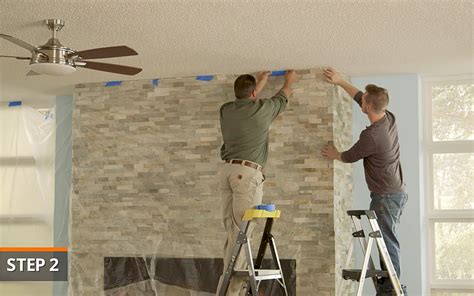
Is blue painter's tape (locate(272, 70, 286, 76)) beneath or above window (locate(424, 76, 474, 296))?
above

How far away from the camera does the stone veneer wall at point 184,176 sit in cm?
735

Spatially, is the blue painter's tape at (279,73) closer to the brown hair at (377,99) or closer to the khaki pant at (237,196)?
the brown hair at (377,99)

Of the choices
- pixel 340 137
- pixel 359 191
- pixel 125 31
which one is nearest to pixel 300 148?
pixel 340 137

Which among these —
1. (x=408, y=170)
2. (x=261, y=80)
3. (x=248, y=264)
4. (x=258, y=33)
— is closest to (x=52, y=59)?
(x=258, y=33)

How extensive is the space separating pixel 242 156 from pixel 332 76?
1.44 m

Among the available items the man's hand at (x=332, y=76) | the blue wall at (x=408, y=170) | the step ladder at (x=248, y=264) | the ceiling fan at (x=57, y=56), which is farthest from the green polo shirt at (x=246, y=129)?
the blue wall at (x=408, y=170)

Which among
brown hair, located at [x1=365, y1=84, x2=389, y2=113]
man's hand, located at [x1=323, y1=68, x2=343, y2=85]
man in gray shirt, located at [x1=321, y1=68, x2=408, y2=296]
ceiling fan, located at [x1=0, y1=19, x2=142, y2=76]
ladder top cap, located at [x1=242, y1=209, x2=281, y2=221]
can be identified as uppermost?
man's hand, located at [x1=323, y1=68, x2=343, y2=85]

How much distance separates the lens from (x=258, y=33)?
623 cm

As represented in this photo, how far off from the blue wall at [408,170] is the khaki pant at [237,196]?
1896 mm

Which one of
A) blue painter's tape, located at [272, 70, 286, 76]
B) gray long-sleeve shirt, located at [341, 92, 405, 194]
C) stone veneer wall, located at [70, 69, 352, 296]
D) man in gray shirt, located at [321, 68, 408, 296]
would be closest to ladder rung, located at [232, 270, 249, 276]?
man in gray shirt, located at [321, 68, 408, 296]

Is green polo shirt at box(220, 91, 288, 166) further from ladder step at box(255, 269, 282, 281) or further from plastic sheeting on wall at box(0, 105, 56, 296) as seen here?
plastic sheeting on wall at box(0, 105, 56, 296)

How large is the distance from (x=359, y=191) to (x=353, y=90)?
1.42 m

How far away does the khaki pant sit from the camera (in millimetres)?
6273

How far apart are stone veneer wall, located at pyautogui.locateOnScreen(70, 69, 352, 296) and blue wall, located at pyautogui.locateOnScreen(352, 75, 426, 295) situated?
21cm
